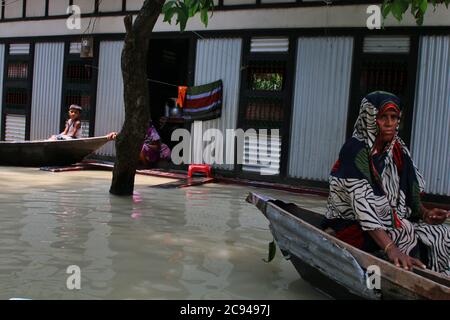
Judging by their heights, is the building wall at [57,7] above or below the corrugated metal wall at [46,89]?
above

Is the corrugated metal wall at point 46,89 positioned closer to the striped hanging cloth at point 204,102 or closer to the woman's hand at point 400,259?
the striped hanging cloth at point 204,102

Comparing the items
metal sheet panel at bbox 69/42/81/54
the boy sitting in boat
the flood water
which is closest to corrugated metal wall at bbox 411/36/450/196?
the flood water

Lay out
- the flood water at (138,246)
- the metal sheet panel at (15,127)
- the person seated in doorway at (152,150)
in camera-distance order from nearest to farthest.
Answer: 1. the flood water at (138,246)
2. the person seated in doorway at (152,150)
3. the metal sheet panel at (15,127)

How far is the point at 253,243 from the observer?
6.08 metres

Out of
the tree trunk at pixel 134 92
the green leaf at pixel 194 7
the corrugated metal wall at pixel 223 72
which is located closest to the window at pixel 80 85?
the corrugated metal wall at pixel 223 72

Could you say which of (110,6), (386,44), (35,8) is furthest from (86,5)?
(386,44)

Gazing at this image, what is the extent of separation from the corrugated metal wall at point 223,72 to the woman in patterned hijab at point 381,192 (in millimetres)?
6993

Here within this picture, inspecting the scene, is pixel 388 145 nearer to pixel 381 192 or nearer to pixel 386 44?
pixel 381 192

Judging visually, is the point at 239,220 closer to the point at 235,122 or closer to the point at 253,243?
the point at 253,243

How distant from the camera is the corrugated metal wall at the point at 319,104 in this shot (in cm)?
985

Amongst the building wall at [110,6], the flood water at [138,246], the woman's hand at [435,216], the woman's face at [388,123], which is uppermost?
the building wall at [110,6]

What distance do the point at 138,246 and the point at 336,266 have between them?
248 cm

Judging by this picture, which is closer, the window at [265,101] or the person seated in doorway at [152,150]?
the window at [265,101]

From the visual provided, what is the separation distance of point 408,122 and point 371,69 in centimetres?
114
